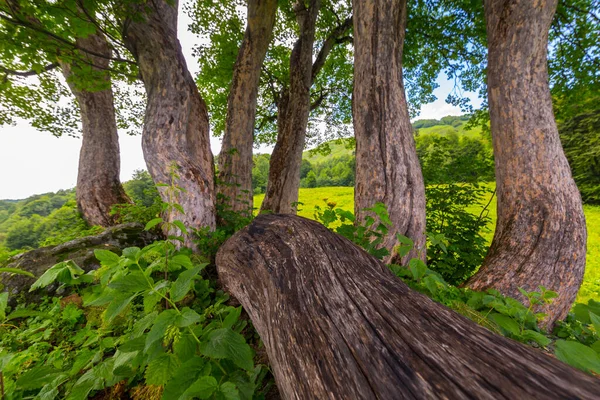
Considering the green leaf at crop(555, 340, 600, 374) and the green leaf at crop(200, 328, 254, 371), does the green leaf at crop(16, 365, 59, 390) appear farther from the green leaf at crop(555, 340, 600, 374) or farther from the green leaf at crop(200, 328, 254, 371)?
the green leaf at crop(555, 340, 600, 374)

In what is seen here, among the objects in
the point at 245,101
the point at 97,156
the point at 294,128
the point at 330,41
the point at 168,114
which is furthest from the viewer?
the point at 330,41

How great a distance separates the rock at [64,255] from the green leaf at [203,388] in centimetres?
267

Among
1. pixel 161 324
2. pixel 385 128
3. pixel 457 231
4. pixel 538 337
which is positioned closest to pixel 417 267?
pixel 538 337

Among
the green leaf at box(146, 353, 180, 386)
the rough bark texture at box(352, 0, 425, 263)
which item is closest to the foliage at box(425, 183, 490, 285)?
the rough bark texture at box(352, 0, 425, 263)

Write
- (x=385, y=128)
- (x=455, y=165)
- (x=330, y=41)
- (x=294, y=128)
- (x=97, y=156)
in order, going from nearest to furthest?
(x=385, y=128) → (x=455, y=165) → (x=97, y=156) → (x=294, y=128) → (x=330, y=41)

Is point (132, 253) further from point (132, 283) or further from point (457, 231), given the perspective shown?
point (457, 231)

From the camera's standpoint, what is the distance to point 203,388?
2.48 ft

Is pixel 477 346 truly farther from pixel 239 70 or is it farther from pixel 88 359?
pixel 239 70

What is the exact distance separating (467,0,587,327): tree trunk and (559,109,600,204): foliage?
69.9 ft

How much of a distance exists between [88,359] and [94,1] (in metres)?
3.77

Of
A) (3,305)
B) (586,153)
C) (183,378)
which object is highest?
(586,153)

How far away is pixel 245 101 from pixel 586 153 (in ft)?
80.3

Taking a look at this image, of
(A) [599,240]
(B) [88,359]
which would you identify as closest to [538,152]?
(B) [88,359]

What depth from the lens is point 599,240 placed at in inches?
399
